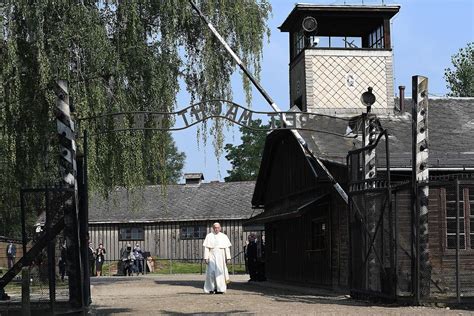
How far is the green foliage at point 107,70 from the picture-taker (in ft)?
61.4

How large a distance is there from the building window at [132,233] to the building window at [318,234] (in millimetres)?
28845

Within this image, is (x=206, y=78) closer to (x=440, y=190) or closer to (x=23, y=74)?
(x=23, y=74)

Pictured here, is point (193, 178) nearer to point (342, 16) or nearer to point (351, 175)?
point (342, 16)

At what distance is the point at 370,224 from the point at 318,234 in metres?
8.44

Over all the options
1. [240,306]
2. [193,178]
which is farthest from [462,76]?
[240,306]

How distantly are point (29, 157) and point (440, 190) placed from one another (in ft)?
30.0

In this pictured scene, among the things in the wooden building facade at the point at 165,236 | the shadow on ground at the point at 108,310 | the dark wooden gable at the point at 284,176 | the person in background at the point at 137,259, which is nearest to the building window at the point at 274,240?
the dark wooden gable at the point at 284,176

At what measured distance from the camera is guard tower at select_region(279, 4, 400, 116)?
91.8ft

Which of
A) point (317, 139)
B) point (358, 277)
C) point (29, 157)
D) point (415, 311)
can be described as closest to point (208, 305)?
point (358, 277)

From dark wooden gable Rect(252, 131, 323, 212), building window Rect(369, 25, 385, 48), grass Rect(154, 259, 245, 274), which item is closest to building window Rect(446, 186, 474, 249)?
dark wooden gable Rect(252, 131, 323, 212)

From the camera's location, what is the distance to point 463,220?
16781 mm

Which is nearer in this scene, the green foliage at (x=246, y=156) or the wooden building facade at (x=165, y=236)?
the wooden building facade at (x=165, y=236)

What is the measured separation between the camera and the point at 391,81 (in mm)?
28906

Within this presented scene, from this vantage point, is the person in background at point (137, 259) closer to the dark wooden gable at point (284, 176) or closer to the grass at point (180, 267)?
the grass at point (180, 267)
